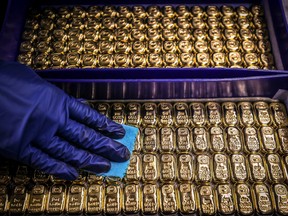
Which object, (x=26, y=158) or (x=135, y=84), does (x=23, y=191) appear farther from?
(x=135, y=84)

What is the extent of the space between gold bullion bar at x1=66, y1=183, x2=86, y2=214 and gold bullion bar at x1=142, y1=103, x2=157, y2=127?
0.59 meters

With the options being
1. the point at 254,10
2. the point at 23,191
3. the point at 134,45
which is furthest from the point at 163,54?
the point at 23,191

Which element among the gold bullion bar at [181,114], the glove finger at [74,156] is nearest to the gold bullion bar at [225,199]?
the gold bullion bar at [181,114]

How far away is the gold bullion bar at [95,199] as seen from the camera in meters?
1.98

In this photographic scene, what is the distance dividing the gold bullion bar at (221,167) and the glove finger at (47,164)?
878mm

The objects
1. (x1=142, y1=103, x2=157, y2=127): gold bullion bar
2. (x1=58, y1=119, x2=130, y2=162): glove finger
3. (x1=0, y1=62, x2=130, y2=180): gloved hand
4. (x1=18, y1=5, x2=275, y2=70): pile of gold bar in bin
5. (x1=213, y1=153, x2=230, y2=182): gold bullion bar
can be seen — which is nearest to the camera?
(x1=0, y1=62, x2=130, y2=180): gloved hand

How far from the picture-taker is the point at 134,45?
2.45 meters

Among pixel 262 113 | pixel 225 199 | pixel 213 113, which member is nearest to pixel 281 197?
pixel 225 199

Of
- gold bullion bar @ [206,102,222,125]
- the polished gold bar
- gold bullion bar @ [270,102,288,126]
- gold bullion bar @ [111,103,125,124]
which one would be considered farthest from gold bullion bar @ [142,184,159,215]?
gold bullion bar @ [270,102,288,126]

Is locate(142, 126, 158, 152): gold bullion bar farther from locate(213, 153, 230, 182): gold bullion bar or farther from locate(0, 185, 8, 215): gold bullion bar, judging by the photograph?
locate(0, 185, 8, 215): gold bullion bar

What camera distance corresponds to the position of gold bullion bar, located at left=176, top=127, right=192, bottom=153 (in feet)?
7.05

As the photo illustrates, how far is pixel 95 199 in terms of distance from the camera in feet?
6.57

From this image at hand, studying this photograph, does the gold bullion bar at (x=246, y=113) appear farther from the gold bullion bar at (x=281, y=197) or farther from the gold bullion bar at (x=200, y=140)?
the gold bullion bar at (x=281, y=197)

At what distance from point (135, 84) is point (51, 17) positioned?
98 cm
